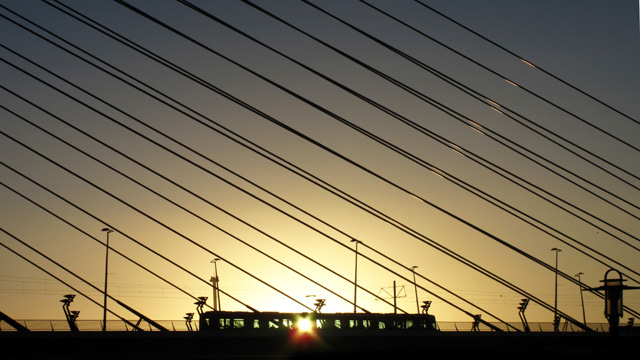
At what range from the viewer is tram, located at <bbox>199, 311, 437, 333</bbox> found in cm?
4344

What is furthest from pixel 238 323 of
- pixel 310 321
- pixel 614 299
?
pixel 614 299

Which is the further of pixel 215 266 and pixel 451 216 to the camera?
pixel 215 266

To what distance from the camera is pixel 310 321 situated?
4481 centimetres

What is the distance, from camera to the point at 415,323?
46562 mm

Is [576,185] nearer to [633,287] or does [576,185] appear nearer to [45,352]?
[633,287]

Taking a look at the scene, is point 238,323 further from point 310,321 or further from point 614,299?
point 614,299

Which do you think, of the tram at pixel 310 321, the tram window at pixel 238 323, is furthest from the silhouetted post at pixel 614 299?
the tram window at pixel 238 323

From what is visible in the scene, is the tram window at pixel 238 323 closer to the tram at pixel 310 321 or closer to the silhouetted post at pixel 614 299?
the tram at pixel 310 321

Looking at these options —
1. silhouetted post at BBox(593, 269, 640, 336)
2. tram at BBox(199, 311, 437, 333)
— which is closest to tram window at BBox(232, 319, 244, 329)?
tram at BBox(199, 311, 437, 333)

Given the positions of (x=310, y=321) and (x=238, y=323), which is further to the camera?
(x=310, y=321)

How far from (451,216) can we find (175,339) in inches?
708

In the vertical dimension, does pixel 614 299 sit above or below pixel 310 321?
below

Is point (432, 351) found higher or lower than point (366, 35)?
lower

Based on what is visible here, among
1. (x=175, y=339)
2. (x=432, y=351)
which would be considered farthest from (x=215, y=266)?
(x=432, y=351)
